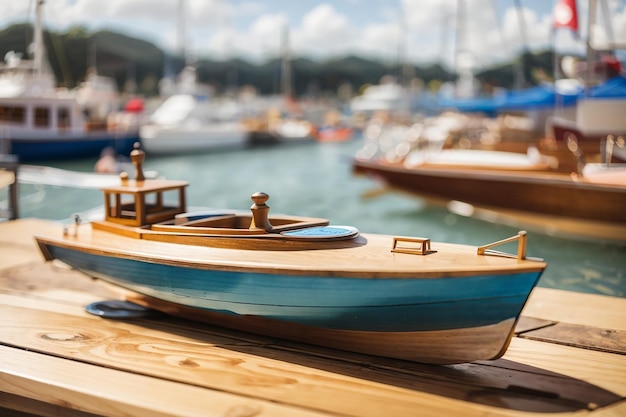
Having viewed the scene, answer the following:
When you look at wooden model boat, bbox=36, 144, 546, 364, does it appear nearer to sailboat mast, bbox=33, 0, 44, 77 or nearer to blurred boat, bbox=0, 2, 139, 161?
sailboat mast, bbox=33, 0, 44, 77

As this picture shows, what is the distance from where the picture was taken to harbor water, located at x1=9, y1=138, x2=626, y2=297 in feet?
25.6

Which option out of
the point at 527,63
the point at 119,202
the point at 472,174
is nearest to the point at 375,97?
the point at 527,63

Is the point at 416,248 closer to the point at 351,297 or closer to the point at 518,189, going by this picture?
the point at 351,297

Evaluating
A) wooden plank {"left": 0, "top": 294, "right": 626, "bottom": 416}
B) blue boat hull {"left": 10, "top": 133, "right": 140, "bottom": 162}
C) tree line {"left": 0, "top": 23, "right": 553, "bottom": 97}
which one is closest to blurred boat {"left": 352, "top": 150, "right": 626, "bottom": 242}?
tree line {"left": 0, "top": 23, "right": 553, "bottom": 97}

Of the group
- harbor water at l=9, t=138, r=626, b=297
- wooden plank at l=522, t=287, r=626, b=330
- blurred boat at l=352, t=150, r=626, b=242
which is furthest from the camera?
blurred boat at l=352, t=150, r=626, b=242

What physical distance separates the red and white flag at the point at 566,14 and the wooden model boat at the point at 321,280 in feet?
31.6

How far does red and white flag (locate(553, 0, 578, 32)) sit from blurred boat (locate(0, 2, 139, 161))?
12500 millimetres

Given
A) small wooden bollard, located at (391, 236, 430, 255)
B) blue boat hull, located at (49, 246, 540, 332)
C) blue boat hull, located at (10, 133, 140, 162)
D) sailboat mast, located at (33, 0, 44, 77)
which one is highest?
sailboat mast, located at (33, 0, 44, 77)

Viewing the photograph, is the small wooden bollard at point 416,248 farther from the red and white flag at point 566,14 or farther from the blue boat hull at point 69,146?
the blue boat hull at point 69,146

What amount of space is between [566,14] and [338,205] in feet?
19.7

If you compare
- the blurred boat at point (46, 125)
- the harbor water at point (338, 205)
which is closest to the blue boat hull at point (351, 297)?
the harbor water at point (338, 205)

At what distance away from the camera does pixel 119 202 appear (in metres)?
4.16

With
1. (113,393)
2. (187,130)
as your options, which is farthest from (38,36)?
(187,130)

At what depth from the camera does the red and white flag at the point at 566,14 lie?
11.3 meters
